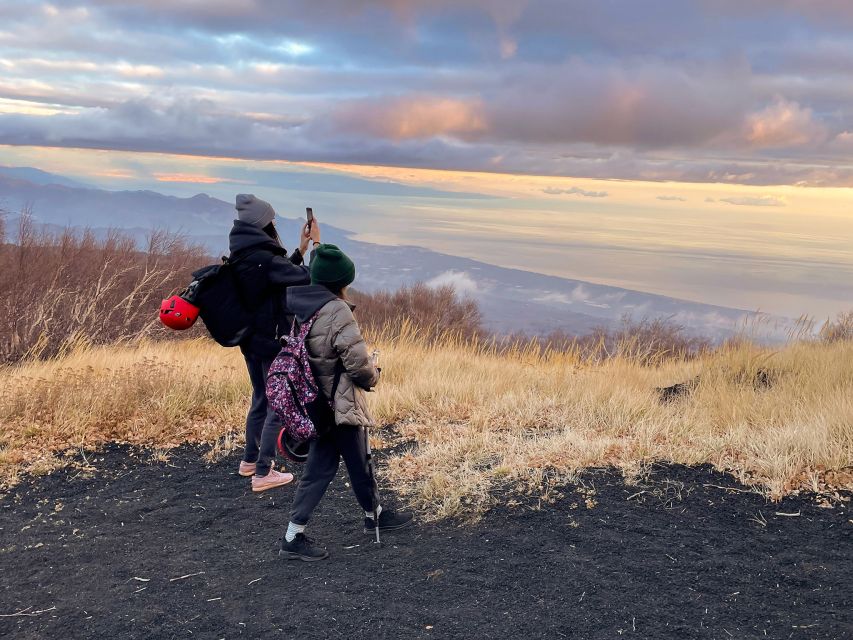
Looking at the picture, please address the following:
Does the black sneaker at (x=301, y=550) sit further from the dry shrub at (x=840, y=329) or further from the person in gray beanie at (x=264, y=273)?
the dry shrub at (x=840, y=329)

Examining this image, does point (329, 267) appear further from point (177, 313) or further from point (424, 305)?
Answer: point (424, 305)

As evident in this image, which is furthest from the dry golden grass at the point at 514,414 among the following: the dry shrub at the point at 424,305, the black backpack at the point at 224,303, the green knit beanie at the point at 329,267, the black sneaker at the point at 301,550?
the dry shrub at the point at 424,305

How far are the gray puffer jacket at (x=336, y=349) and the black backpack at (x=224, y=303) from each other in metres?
1.11

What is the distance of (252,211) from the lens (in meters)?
5.29

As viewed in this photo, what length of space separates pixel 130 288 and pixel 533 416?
43.3 feet

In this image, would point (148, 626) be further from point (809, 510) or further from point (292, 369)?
point (809, 510)

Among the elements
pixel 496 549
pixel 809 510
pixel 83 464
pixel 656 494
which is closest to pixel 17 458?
pixel 83 464

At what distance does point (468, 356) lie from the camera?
36.3 ft

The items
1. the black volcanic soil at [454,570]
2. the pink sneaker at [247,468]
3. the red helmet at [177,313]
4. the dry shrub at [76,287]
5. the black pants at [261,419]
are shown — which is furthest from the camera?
the dry shrub at [76,287]

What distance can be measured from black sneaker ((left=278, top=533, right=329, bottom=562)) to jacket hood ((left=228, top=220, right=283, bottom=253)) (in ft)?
6.60

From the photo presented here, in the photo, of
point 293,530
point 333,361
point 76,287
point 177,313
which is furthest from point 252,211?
point 76,287

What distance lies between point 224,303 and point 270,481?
1.52 m

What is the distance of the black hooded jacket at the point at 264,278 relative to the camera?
206 inches

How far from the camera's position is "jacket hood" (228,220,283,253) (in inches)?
207
